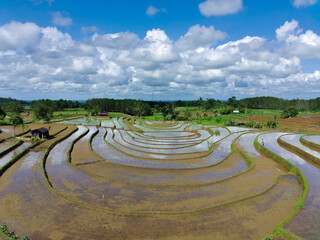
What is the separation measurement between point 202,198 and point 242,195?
3.77m

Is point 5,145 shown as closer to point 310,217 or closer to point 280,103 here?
point 310,217

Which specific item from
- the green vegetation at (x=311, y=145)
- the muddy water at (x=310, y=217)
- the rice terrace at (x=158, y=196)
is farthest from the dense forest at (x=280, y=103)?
the muddy water at (x=310, y=217)

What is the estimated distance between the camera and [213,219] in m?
13.1

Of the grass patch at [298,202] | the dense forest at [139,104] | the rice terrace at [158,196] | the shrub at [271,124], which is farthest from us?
the dense forest at [139,104]

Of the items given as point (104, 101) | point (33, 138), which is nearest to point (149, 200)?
point (33, 138)

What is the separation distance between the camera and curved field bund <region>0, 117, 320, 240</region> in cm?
1204

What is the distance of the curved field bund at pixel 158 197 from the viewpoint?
1204 centimetres

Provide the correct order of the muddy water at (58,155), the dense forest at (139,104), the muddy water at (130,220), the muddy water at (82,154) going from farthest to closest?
1. the dense forest at (139,104)
2. the muddy water at (82,154)
3. the muddy water at (58,155)
4. the muddy water at (130,220)

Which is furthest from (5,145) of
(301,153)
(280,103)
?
(280,103)

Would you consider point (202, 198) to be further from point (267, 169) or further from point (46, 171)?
point (46, 171)

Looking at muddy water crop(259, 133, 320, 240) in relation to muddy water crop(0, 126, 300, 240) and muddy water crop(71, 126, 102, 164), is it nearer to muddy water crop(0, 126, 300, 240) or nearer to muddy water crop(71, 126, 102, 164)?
muddy water crop(0, 126, 300, 240)

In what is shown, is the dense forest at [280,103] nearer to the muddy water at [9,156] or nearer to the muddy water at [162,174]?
the muddy water at [162,174]

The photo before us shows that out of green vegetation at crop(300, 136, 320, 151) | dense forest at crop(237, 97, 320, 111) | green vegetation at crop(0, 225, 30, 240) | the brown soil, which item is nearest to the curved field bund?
green vegetation at crop(0, 225, 30, 240)

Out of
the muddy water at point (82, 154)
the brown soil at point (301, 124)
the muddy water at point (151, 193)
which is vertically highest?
the brown soil at point (301, 124)
